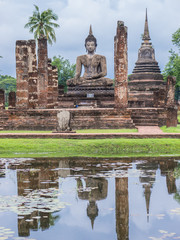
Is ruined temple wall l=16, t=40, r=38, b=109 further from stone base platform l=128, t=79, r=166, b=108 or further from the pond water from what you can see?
stone base platform l=128, t=79, r=166, b=108

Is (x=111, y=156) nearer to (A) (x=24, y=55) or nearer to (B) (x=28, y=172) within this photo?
(B) (x=28, y=172)

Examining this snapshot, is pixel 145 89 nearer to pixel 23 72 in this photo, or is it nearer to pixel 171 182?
pixel 23 72

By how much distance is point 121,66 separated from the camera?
18.9m

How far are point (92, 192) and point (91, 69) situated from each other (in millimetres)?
19588

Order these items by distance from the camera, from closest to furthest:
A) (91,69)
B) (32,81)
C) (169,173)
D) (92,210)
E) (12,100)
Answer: (92,210), (169,173), (32,81), (91,69), (12,100)

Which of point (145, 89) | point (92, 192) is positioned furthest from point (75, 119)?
point (145, 89)

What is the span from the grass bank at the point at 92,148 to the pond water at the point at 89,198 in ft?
5.43

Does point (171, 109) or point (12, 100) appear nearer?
point (171, 109)

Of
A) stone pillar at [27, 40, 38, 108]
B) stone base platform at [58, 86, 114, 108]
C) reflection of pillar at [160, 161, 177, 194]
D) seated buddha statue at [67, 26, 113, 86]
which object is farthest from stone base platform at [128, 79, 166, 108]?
reflection of pillar at [160, 161, 177, 194]

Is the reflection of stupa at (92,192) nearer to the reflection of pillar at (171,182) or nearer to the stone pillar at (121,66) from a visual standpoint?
the reflection of pillar at (171,182)

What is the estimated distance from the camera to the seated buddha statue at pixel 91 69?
26.5 metres

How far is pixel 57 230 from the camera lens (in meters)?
5.96

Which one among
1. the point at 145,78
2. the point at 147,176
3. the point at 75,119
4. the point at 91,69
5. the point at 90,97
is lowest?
the point at 147,176

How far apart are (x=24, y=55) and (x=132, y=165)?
1049 centimetres
